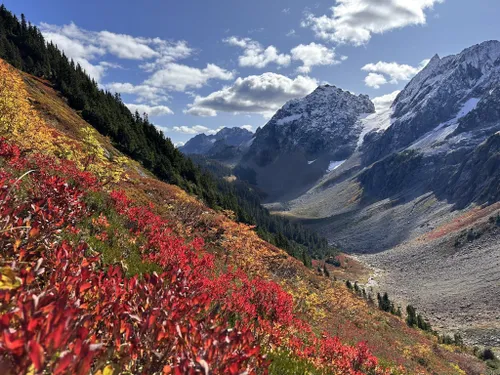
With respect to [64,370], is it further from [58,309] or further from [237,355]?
[237,355]

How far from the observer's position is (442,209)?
494ft

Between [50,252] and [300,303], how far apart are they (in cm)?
1664

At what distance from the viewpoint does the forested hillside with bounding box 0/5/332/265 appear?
183ft

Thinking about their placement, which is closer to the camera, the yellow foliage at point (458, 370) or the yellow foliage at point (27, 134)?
the yellow foliage at point (27, 134)

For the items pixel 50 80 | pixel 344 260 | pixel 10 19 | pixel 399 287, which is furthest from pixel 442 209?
pixel 10 19

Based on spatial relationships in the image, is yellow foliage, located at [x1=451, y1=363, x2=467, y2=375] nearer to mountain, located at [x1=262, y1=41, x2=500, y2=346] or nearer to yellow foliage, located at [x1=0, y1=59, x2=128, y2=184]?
mountain, located at [x1=262, y1=41, x2=500, y2=346]

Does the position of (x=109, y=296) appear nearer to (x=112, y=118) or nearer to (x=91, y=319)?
(x=91, y=319)

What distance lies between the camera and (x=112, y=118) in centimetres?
5916

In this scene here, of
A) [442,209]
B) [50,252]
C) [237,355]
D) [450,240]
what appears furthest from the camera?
[442,209]

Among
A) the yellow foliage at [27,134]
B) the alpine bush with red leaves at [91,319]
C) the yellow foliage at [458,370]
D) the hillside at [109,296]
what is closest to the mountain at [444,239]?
the yellow foliage at [458,370]

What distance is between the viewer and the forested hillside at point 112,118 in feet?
183

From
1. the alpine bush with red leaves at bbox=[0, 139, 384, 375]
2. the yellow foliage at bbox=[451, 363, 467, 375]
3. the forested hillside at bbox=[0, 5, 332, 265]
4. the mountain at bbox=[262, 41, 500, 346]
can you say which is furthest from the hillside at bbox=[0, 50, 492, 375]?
the mountain at bbox=[262, 41, 500, 346]

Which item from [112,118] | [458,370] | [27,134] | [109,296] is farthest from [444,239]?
[109,296]

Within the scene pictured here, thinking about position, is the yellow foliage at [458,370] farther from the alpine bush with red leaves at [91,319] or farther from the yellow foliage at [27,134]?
the yellow foliage at [27,134]
